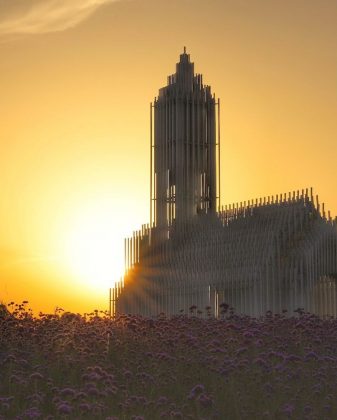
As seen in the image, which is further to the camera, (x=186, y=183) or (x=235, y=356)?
(x=186, y=183)

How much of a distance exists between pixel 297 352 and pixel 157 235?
41.2 meters

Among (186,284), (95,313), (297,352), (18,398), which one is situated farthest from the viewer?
(186,284)

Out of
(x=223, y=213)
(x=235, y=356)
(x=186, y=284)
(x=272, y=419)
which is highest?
(x=223, y=213)

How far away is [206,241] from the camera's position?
178 feet

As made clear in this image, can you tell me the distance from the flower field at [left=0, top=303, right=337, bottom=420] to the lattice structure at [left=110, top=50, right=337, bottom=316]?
2760cm

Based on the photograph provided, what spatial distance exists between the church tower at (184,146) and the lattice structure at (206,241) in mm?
55

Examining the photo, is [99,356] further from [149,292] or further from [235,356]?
[149,292]

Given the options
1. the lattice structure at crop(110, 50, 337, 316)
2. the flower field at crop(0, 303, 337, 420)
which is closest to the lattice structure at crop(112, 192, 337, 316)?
the lattice structure at crop(110, 50, 337, 316)

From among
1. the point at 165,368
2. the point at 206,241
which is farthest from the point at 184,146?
the point at 165,368

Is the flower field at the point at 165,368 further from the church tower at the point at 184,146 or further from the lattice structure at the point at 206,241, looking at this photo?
the church tower at the point at 184,146

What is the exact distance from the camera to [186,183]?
59.8 m

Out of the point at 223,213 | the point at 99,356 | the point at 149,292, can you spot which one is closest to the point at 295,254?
the point at 223,213

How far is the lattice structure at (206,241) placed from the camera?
1874 inches

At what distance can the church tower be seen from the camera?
5959 cm
